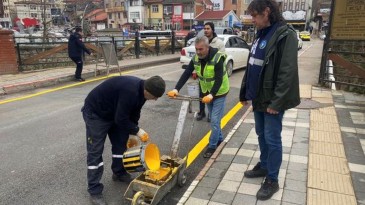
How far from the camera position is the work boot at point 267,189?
3.34 m

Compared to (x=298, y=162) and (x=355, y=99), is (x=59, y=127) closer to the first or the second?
(x=298, y=162)

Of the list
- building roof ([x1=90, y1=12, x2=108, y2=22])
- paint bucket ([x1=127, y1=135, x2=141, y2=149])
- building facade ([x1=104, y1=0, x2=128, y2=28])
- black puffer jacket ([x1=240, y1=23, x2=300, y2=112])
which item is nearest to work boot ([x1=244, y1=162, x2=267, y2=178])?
black puffer jacket ([x1=240, y1=23, x2=300, y2=112])

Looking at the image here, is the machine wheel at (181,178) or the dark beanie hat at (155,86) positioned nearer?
the dark beanie hat at (155,86)

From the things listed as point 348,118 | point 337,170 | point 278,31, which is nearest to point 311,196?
point 337,170

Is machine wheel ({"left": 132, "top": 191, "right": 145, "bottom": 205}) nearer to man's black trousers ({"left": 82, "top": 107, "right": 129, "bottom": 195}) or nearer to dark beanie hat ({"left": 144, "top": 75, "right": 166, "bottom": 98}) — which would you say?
man's black trousers ({"left": 82, "top": 107, "right": 129, "bottom": 195})

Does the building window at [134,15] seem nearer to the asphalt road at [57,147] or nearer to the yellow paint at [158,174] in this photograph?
the asphalt road at [57,147]

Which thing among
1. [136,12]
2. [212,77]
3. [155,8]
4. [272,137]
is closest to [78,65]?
[212,77]

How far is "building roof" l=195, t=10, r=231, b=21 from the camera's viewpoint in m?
57.9

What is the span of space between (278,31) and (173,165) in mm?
1802

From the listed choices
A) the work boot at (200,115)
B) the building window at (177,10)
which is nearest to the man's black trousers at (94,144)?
the work boot at (200,115)

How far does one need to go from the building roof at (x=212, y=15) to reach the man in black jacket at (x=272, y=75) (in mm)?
56223

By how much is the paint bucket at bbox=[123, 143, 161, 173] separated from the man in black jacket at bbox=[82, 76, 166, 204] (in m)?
0.16

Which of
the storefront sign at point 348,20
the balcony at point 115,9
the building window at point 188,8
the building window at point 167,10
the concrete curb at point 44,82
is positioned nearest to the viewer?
the storefront sign at point 348,20

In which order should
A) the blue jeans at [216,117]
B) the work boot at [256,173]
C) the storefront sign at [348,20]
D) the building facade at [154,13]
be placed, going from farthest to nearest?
the building facade at [154,13], the storefront sign at [348,20], the blue jeans at [216,117], the work boot at [256,173]
